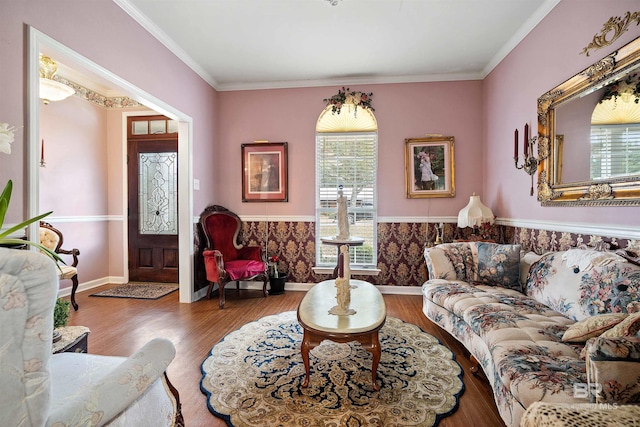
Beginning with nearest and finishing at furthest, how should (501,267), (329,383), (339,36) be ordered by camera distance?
(329,383) < (501,267) < (339,36)

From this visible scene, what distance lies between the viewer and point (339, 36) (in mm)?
3273

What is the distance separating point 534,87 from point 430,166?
147cm

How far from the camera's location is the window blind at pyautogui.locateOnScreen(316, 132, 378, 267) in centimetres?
438

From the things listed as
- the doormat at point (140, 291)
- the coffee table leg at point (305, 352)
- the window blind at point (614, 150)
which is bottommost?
the doormat at point (140, 291)

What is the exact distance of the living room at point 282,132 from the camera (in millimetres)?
2635

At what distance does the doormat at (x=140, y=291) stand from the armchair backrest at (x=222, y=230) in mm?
989

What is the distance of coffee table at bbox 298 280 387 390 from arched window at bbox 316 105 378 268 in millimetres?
1999

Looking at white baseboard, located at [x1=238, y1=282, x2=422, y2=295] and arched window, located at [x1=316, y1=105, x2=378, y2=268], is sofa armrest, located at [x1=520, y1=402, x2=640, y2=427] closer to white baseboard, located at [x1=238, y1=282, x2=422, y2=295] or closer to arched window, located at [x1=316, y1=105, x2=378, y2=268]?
white baseboard, located at [x1=238, y1=282, x2=422, y2=295]

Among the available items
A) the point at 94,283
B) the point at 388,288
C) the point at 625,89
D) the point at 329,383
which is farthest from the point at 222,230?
the point at 625,89

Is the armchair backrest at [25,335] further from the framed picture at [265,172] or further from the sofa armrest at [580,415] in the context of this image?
the framed picture at [265,172]

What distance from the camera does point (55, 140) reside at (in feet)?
13.2

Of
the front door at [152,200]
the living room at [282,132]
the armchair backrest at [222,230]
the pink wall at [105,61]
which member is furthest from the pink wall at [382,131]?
the front door at [152,200]

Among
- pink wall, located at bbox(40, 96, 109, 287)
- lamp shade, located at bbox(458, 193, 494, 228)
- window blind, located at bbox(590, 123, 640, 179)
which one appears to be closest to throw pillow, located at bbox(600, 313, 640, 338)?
window blind, located at bbox(590, 123, 640, 179)

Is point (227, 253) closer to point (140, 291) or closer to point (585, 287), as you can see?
point (140, 291)
